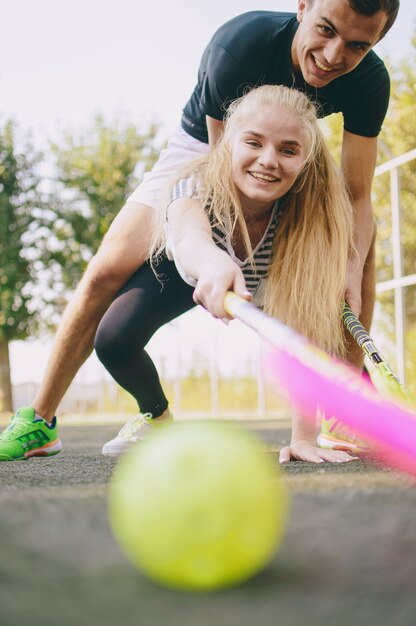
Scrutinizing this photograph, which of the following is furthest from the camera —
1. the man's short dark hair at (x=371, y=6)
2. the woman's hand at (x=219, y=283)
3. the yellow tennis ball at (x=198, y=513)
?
the man's short dark hair at (x=371, y=6)

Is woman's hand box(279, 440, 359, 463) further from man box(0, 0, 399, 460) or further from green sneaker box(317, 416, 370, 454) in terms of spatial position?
man box(0, 0, 399, 460)

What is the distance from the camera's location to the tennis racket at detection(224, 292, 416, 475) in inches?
46.9

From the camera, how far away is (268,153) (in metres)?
2.17

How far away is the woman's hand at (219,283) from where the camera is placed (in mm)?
1768

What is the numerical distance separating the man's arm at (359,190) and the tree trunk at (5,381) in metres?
12.8

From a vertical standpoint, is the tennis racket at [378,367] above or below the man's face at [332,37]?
below

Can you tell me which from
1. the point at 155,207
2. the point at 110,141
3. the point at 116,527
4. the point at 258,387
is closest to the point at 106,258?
the point at 155,207

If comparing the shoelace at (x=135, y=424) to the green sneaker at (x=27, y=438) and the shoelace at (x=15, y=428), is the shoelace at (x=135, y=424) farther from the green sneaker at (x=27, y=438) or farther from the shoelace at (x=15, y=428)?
the shoelace at (x=15, y=428)

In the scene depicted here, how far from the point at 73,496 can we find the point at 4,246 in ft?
48.8

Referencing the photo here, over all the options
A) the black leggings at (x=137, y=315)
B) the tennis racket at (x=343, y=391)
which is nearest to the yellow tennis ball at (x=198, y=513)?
the tennis racket at (x=343, y=391)

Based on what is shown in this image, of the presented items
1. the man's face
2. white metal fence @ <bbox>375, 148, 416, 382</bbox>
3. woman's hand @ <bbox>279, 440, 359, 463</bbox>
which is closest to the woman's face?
the man's face

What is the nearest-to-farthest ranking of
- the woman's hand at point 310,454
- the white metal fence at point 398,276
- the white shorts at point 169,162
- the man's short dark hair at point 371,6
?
the man's short dark hair at point 371,6 < the woman's hand at point 310,454 < the white shorts at point 169,162 < the white metal fence at point 398,276

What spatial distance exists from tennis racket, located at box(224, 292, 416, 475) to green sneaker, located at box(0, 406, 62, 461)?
1.10 meters

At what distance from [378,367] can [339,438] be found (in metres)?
0.57
